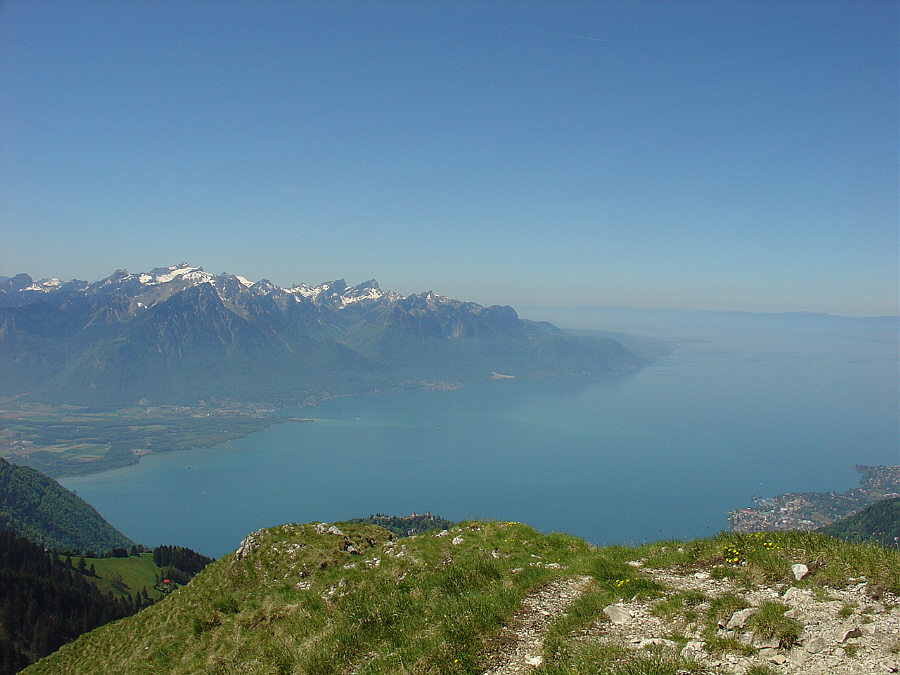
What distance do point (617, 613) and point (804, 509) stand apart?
644ft

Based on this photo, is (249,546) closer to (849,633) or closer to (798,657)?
(798,657)

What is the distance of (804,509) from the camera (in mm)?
156000

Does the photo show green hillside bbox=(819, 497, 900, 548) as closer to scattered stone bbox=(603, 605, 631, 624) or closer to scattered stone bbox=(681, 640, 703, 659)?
scattered stone bbox=(603, 605, 631, 624)

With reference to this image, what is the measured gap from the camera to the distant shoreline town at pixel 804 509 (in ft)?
461

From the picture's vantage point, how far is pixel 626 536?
14025 centimetres

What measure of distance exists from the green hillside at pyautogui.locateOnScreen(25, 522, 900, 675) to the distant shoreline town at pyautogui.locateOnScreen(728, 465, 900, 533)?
501 ft

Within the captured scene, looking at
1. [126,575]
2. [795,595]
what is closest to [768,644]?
[795,595]

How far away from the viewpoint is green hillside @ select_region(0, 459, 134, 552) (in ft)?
512

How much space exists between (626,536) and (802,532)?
491 ft

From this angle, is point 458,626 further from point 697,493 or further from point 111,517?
point 111,517

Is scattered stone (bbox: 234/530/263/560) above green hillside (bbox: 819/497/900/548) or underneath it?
above

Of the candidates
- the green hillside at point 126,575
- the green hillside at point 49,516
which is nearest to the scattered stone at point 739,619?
the green hillside at point 126,575

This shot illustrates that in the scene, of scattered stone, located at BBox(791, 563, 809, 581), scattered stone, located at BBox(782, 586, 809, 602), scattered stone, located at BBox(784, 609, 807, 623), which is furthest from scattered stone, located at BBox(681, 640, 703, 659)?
scattered stone, located at BBox(791, 563, 809, 581)

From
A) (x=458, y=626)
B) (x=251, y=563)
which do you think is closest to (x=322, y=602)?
(x=458, y=626)
